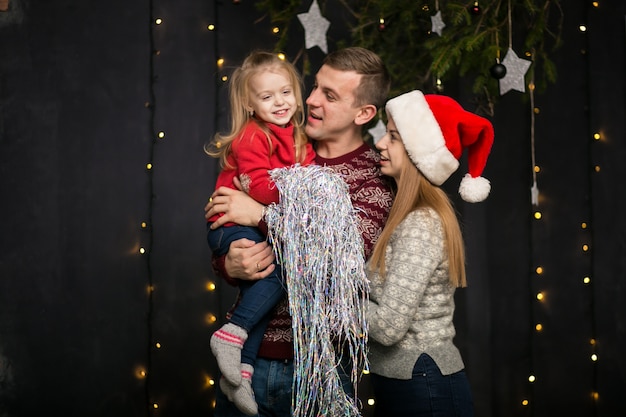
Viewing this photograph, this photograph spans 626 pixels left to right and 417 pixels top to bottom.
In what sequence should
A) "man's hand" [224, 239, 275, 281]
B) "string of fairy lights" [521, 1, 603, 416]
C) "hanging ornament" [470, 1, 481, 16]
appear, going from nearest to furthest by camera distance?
"man's hand" [224, 239, 275, 281]
"hanging ornament" [470, 1, 481, 16]
"string of fairy lights" [521, 1, 603, 416]

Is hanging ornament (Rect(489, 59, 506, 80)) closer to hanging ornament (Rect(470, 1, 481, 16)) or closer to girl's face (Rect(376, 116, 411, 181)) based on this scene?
hanging ornament (Rect(470, 1, 481, 16))

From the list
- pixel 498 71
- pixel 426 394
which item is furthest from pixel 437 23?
pixel 426 394

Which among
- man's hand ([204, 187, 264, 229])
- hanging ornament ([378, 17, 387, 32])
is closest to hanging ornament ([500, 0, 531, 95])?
hanging ornament ([378, 17, 387, 32])

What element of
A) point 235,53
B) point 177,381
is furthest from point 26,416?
point 235,53

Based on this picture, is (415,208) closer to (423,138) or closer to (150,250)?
(423,138)

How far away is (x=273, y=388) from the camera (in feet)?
7.80

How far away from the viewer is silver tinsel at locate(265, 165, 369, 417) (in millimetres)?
2236

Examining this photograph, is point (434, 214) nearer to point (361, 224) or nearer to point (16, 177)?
point (361, 224)

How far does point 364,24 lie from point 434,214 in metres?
1.38

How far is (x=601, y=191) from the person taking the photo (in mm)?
4094

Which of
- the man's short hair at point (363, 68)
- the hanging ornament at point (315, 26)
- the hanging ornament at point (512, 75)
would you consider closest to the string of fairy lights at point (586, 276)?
the hanging ornament at point (512, 75)

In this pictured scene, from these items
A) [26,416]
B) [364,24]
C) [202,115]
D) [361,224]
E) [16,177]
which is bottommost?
[26,416]

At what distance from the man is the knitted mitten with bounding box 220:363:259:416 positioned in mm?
100

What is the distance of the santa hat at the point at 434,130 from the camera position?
7.89 feet
